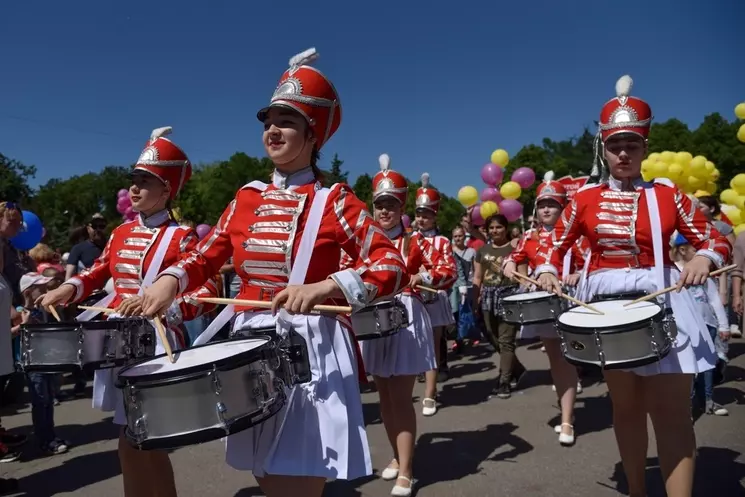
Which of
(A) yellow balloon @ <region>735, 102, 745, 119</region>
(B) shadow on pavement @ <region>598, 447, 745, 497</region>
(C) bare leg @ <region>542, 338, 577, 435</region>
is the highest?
(A) yellow balloon @ <region>735, 102, 745, 119</region>

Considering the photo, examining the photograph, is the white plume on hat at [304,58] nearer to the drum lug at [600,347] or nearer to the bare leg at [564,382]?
the drum lug at [600,347]

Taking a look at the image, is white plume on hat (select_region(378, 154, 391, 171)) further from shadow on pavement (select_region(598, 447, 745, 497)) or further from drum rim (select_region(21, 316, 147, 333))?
shadow on pavement (select_region(598, 447, 745, 497))

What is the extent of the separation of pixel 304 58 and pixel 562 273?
95.9 inches

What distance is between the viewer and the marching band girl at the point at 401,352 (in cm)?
424

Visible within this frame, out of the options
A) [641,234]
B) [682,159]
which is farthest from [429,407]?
[682,159]

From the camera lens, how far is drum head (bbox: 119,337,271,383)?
188 cm

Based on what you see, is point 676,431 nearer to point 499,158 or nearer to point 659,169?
point 659,169

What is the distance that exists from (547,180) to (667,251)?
363 cm

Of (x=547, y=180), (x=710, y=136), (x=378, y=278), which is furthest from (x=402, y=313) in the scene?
(x=710, y=136)

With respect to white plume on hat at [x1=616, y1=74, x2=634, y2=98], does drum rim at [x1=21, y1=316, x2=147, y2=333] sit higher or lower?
lower

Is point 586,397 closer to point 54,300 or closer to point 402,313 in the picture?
point 402,313

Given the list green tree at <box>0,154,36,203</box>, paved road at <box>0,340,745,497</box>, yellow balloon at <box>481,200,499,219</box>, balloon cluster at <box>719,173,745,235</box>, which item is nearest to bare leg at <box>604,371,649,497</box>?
paved road at <box>0,340,745,497</box>

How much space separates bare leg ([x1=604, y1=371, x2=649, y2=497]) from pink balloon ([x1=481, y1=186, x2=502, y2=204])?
13038 mm

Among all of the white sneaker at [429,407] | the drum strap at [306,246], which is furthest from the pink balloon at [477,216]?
the drum strap at [306,246]
